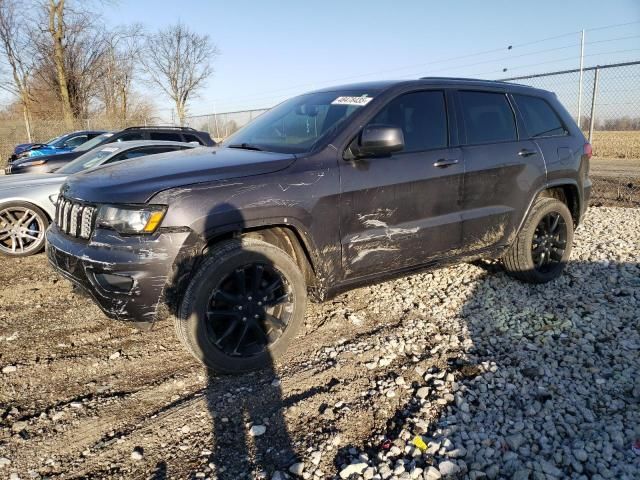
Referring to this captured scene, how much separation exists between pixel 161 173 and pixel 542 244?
11.4 feet

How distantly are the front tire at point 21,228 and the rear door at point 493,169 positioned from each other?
5016mm

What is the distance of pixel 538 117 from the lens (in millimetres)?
4398

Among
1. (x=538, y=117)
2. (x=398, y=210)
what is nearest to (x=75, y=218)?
(x=398, y=210)

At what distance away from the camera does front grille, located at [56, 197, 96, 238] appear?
282 centimetres

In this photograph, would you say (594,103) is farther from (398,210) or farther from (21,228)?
(21,228)

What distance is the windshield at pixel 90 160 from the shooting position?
20.2 ft

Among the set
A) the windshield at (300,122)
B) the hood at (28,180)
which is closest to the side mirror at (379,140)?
the windshield at (300,122)

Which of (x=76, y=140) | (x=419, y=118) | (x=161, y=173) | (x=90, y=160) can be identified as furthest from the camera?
(x=76, y=140)

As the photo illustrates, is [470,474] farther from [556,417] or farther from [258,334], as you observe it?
[258,334]

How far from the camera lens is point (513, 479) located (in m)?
2.02

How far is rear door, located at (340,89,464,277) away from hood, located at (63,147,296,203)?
578 millimetres

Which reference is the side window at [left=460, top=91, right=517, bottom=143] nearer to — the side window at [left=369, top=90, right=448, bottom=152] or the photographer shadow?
the side window at [left=369, top=90, right=448, bottom=152]

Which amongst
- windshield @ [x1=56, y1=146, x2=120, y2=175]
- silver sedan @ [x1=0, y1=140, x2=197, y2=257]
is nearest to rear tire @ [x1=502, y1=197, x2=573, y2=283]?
silver sedan @ [x1=0, y1=140, x2=197, y2=257]

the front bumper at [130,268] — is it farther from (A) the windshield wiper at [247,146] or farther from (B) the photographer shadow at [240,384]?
(A) the windshield wiper at [247,146]
